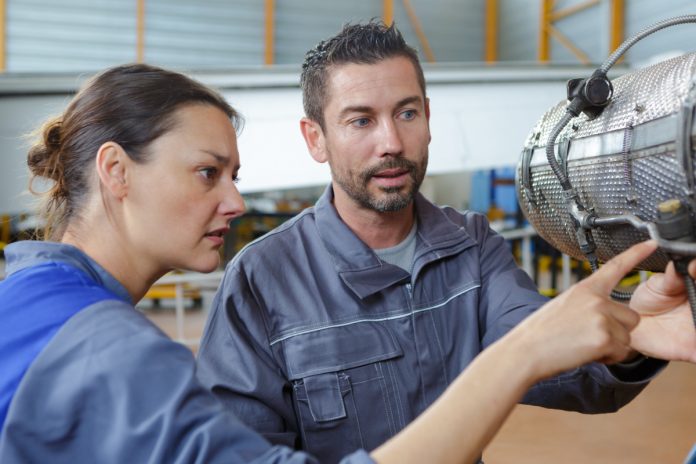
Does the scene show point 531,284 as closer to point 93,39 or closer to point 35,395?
point 35,395

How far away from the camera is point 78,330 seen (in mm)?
687

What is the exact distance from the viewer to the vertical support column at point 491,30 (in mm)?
10734

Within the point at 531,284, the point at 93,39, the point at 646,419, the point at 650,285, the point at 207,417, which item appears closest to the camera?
Result: the point at 207,417

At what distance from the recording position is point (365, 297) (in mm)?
1269

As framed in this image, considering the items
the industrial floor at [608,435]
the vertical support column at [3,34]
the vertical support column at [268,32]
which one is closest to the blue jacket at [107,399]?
the industrial floor at [608,435]

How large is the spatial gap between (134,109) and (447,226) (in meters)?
0.70

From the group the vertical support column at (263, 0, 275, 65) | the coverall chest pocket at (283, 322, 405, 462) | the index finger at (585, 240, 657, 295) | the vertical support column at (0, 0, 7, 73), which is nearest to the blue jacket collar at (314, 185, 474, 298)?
the coverall chest pocket at (283, 322, 405, 462)

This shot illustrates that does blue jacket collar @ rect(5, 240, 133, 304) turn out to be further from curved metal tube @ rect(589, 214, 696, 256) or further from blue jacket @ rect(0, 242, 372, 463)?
curved metal tube @ rect(589, 214, 696, 256)

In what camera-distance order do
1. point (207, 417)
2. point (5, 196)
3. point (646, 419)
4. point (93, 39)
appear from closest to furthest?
point (207, 417), point (5, 196), point (646, 419), point (93, 39)

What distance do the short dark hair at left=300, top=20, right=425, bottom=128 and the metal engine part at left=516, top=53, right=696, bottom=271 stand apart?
1.39 ft

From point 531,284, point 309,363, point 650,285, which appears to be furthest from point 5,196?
point 650,285

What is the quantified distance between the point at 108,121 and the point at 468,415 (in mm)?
650

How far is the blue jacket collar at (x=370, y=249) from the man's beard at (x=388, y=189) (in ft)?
0.25

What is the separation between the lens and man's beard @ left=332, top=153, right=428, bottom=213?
4.29 ft
